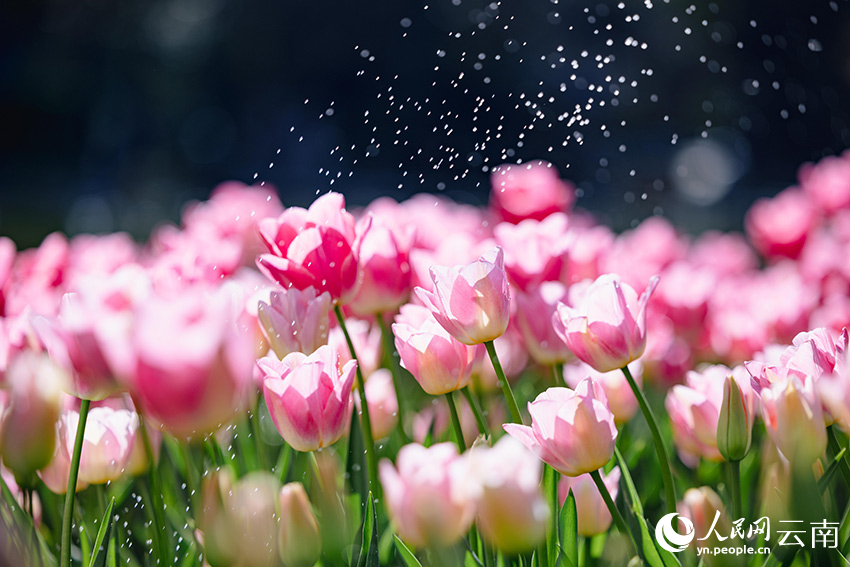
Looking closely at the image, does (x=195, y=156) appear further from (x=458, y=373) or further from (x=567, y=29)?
(x=458, y=373)

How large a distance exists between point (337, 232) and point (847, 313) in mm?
619

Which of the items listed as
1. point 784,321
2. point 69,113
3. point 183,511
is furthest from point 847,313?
point 69,113

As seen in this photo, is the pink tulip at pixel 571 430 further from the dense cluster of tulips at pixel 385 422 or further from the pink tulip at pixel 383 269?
the pink tulip at pixel 383 269

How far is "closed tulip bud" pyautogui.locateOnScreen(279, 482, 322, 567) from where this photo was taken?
513mm

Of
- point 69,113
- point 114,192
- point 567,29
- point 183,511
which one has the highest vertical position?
point 69,113

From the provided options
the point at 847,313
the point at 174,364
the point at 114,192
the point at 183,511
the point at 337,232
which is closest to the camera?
the point at 174,364

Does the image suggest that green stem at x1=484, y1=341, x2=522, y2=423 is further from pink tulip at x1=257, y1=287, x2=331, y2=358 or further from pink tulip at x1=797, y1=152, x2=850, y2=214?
pink tulip at x1=797, y1=152, x2=850, y2=214

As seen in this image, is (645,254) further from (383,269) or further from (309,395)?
(309,395)

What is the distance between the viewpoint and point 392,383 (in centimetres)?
79

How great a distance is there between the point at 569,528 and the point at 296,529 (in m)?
0.20

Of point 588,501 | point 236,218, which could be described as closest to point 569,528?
point 588,501

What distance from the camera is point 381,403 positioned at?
2.52 ft

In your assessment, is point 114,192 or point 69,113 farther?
point 69,113

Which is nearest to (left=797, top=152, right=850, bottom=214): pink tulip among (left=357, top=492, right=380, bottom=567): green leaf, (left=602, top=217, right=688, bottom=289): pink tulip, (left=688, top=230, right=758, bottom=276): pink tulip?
Answer: (left=688, top=230, right=758, bottom=276): pink tulip
